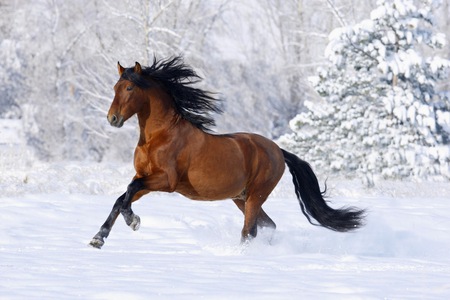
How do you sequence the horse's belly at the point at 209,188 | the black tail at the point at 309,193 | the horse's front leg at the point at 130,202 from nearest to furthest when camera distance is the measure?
the horse's front leg at the point at 130,202 → the horse's belly at the point at 209,188 → the black tail at the point at 309,193

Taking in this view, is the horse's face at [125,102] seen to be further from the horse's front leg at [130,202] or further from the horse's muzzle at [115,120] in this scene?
the horse's front leg at [130,202]

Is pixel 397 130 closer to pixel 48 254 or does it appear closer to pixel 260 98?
pixel 48 254

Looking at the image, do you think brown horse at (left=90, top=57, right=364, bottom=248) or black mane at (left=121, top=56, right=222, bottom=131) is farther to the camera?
black mane at (left=121, top=56, right=222, bottom=131)

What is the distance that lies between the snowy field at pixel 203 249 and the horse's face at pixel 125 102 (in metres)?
1.16

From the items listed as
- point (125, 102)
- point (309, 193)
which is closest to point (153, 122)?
point (125, 102)

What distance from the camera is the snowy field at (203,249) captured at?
558 cm

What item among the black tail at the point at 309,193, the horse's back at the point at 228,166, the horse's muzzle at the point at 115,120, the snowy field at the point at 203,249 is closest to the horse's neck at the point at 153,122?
the horse's muzzle at the point at 115,120

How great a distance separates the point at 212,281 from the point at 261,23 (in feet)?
116

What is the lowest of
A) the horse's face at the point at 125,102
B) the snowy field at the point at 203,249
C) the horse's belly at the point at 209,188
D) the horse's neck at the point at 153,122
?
the snowy field at the point at 203,249

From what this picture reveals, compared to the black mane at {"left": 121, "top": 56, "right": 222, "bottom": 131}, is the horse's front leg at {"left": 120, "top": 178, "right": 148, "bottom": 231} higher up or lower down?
lower down

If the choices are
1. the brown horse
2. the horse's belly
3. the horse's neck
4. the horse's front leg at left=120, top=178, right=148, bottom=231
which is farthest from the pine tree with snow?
the horse's front leg at left=120, top=178, right=148, bottom=231

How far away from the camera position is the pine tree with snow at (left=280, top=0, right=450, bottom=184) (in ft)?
68.2

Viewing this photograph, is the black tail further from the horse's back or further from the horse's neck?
the horse's neck

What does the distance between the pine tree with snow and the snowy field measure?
15.3 feet
